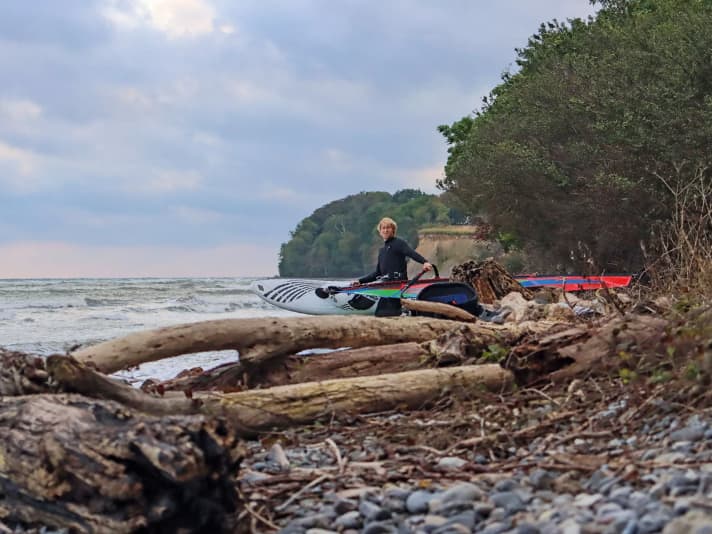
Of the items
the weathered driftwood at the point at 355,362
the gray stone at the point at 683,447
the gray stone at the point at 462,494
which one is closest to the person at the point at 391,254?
the weathered driftwood at the point at 355,362

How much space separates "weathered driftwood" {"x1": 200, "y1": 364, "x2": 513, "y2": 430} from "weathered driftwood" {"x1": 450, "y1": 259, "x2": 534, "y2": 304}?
395 inches

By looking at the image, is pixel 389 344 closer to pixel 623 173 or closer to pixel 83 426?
pixel 83 426

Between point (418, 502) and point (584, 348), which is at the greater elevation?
point (584, 348)

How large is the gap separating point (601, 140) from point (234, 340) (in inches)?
789

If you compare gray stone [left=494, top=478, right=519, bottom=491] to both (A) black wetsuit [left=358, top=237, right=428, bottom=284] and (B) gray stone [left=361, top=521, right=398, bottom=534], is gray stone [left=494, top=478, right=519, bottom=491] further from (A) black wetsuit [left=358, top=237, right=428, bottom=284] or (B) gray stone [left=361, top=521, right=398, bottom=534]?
(A) black wetsuit [left=358, top=237, right=428, bottom=284]

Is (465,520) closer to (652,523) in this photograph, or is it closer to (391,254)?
(652,523)

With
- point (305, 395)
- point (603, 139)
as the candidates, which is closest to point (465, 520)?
point (305, 395)

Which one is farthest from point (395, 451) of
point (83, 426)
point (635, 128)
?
point (635, 128)

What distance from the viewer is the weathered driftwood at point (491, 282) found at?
16578mm

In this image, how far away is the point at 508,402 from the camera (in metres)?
5.91

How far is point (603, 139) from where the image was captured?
81.1ft

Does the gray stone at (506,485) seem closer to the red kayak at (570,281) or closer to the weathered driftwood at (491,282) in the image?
the weathered driftwood at (491,282)

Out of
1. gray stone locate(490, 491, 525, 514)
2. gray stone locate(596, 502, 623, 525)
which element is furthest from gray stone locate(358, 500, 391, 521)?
gray stone locate(596, 502, 623, 525)

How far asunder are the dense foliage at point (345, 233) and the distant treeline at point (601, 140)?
278 feet
